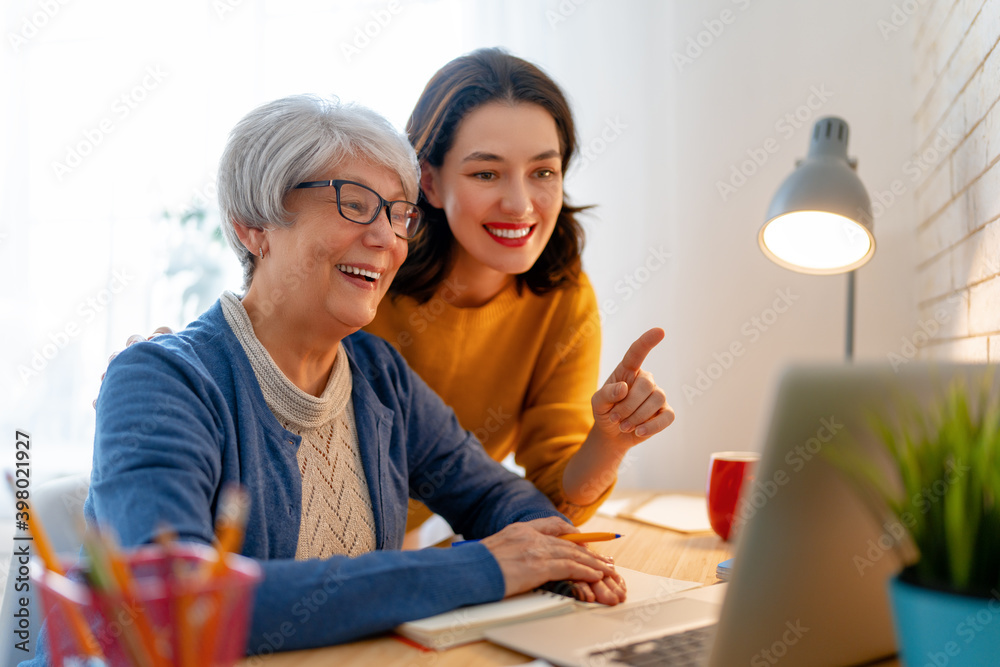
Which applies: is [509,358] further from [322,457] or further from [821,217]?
[821,217]

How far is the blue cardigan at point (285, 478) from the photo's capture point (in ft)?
2.45

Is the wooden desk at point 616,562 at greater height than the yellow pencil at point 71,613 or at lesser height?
lesser

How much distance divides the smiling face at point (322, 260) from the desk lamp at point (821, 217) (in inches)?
38.0

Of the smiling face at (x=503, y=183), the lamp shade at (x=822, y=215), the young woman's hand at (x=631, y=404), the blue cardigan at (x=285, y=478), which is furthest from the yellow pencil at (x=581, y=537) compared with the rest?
the lamp shade at (x=822, y=215)

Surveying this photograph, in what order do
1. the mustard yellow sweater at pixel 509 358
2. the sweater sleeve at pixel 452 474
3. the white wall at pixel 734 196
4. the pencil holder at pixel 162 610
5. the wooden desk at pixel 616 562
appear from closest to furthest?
1. the pencil holder at pixel 162 610
2. the wooden desk at pixel 616 562
3. the sweater sleeve at pixel 452 474
4. the mustard yellow sweater at pixel 509 358
5. the white wall at pixel 734 196

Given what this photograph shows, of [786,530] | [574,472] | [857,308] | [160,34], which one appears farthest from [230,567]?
[160,34]

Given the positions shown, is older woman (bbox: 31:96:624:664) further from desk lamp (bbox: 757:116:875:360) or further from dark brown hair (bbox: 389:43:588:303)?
desk lamp (bbox: 757:116:875:360)

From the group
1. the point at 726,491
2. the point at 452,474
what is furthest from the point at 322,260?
the point at 726,491

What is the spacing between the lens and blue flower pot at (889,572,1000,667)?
19.0 inches

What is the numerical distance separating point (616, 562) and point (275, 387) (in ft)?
1.77

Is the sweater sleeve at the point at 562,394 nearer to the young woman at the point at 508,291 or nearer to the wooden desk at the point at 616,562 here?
the young woman at the point at 508,291

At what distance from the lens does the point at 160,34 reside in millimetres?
2725

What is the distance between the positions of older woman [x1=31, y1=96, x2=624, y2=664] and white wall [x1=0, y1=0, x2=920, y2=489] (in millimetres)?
1261

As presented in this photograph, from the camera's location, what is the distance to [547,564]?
35.4 inches
